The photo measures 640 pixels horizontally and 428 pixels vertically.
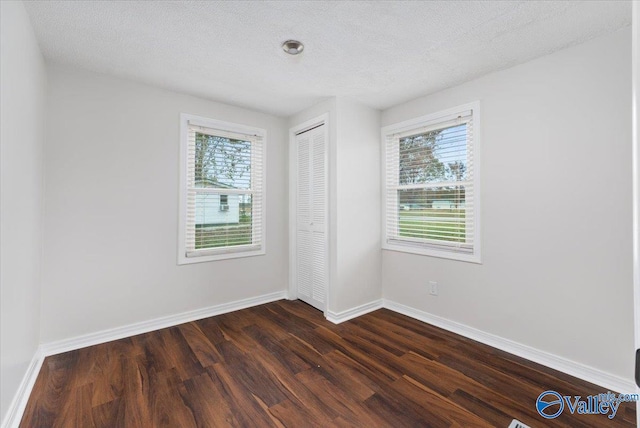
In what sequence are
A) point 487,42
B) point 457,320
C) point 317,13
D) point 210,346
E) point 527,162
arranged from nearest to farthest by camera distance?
point 317,13
point 487,42
point 527,162
point 210,346
point 457,320

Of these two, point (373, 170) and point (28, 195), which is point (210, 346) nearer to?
point (28, 195)

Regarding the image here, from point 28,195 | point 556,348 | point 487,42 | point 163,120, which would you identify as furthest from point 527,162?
point 28,195

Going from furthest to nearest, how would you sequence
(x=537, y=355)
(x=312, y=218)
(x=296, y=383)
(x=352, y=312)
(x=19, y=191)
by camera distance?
(x=312, y=218) < (x=352, y=312) < (x=537, y=355) < (x=296, y=383) < (x=19, y=191)

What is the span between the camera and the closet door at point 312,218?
3.28 metres

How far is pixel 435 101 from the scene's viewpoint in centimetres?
294

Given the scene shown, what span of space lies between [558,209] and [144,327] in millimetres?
3711

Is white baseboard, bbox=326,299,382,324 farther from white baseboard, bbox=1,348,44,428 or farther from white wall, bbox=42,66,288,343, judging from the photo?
white baseboard, bbox=1,348,44,428

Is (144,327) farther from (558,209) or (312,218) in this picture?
(558,209)

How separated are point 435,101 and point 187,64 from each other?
7.74 feet

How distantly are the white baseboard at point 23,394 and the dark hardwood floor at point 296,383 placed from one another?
42mm

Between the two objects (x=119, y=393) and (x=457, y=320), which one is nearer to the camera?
(x=119, y=393)

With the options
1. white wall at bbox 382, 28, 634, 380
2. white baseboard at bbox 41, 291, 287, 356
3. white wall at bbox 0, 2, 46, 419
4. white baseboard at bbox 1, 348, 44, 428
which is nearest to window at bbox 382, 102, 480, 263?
white wall at bbox 382, 28, 634, 380

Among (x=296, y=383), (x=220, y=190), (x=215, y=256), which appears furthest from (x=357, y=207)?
(x=296, y=383)

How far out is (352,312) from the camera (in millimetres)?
3168
